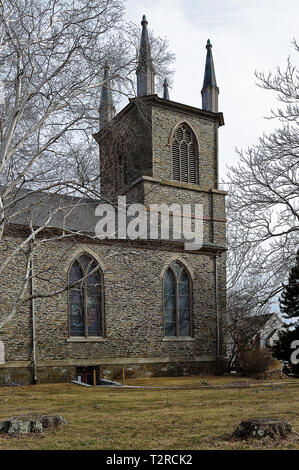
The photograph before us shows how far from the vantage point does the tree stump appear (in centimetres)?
641

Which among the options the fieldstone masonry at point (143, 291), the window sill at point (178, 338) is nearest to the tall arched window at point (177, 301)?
the window sill at point (178, 338)

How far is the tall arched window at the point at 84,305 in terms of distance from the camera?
1945 centimetres

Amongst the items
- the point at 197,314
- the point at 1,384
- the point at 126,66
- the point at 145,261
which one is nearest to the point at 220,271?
the point at 197,314

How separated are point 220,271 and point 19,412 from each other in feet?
49.3

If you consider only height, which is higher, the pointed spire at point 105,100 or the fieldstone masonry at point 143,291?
the pointed spire at point 105,100

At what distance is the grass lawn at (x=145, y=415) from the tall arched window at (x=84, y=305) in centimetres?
395

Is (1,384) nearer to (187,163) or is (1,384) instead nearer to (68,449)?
(68,449)

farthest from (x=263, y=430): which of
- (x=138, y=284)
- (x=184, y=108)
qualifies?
(x=184, y=108)

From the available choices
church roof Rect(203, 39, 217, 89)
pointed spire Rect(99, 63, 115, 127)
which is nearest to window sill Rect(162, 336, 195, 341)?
pointed spire Rect(99, 63, 115, 127)

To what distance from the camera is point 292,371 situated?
23.3 m

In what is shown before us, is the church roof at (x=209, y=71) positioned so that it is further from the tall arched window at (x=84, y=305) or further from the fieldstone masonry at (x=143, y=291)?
the tall arched window at (x=84, y=305)

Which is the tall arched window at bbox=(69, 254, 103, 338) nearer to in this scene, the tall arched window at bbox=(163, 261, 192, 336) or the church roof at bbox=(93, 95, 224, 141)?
the tall arched window at bbox=(163, 261, 192, 336)

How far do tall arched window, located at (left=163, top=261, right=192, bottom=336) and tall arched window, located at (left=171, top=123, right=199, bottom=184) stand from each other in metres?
5.80

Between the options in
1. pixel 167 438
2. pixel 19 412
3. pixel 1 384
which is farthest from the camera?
pixel 1 384
